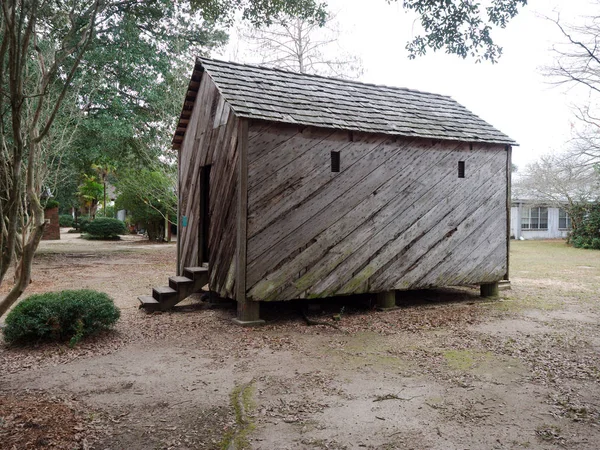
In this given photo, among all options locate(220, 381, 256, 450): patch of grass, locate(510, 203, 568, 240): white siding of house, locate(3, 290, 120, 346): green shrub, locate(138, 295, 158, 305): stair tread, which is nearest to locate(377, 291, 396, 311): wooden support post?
locate(138, 295, 158, 305): stair tread

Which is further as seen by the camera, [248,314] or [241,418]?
[248,314]

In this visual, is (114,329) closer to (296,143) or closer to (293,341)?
(293,341)

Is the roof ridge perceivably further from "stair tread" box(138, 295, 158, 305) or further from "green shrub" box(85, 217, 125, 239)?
"green shrub" box(85, 217, 125, 239)

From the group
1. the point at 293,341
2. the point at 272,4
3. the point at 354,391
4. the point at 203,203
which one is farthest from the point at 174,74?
the point at 354,391

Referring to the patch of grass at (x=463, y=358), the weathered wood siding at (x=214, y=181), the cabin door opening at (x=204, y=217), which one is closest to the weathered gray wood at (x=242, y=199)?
the weathered wood siding at (x=214, y=181)

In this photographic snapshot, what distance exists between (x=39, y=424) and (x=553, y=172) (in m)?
26.8

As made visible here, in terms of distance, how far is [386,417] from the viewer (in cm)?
396

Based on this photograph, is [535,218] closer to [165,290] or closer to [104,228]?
[104,228]

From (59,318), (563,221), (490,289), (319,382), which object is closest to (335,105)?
(490,289)

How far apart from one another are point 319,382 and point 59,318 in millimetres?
3397

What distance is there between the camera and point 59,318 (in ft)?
19.4

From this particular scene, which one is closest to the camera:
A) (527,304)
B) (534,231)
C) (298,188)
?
(298,188)

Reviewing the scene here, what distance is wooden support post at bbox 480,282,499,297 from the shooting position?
382 inches

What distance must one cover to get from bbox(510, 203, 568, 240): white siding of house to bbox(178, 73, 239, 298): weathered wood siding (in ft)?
78.3
